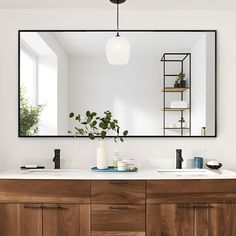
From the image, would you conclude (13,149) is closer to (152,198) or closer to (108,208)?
(108,208)

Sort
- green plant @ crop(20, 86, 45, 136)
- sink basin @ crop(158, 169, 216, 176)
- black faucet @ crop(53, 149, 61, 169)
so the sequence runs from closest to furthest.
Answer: sink basin @ crop(158, 169, 216, 176), black faucet @ crop(53, 149, 61, 169), green plant @ crop(20, 86, 45, 136)

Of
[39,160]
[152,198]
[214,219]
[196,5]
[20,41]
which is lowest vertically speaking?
[214,219]

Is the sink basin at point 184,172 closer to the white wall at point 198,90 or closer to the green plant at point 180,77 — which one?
the white wall at point 198,90

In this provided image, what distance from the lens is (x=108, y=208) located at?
2289 millimetres

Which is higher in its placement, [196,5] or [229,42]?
[196,5]

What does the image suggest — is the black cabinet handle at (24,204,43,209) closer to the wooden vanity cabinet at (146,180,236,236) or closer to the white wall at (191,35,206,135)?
the wooden vanity cabinet at (146,180,236,236)

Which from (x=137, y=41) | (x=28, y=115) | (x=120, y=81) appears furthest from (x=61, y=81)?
(x=137, y=41)

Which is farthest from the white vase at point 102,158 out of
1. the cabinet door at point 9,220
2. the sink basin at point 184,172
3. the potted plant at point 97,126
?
the cabinet door at point 9,220

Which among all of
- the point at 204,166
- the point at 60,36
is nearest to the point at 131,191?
the point at 204,166

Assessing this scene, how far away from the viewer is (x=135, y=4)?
9.00 feet

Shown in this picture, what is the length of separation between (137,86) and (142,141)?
0.50 meters

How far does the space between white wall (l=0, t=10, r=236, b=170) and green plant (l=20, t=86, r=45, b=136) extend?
0.20 ft

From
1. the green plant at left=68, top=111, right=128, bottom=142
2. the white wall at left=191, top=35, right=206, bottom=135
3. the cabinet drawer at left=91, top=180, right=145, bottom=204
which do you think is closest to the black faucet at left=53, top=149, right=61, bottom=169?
the green plant at left=68, top=111, right=128, bottom=142

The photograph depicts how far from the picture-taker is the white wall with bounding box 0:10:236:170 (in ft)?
9.39
